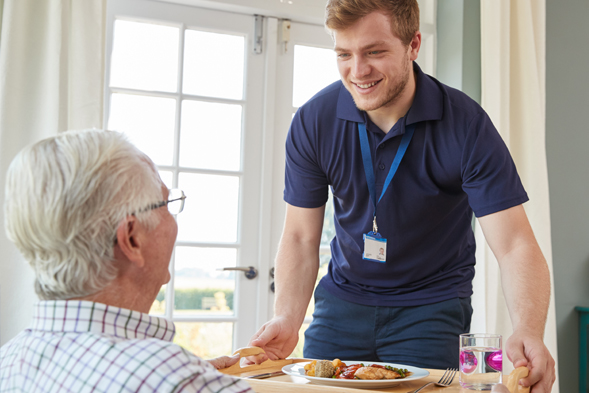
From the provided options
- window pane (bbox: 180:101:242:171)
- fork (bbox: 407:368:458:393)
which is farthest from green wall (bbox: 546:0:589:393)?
fork (bbox: 407:368:458:393)

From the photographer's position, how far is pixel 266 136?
2.92 m

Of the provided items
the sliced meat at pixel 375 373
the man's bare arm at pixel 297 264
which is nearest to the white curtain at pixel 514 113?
the man's bare arm at pixel 297 264

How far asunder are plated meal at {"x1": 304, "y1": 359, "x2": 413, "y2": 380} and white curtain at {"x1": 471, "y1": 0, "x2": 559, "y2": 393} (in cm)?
180

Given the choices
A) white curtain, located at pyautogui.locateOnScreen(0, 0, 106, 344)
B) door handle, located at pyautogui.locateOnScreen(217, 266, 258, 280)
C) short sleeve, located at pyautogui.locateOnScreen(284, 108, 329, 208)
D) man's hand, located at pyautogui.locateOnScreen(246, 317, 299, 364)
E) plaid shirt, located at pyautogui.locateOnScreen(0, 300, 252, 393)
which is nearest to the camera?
plaid shirt, located at pyautogui.locateOnScreen(0, 300, 252, 393)

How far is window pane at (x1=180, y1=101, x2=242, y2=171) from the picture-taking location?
2834mm

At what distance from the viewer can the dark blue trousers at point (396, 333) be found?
1580 millimetres

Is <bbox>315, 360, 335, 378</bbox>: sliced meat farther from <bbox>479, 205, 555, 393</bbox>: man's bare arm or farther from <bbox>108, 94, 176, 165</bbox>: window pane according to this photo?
<bbox>108, 94, 176, 165</bbox>: window pane

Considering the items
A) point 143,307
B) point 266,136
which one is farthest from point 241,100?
point 143,307

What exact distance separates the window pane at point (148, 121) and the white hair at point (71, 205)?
76.0 inches

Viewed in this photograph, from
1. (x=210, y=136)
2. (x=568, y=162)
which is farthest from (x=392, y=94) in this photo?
(x=568, y=162)

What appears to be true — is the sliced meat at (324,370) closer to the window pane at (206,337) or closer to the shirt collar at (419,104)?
the shirt collar at (419,104)

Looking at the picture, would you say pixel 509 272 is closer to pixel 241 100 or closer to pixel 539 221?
pixel 539 221

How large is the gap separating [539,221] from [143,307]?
2.46 meters

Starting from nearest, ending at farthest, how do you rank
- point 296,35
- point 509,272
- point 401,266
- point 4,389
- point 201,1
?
1. point 4,389
2. point 509,272
3. point 401,266
4. point 201,1
5. point 296,35
